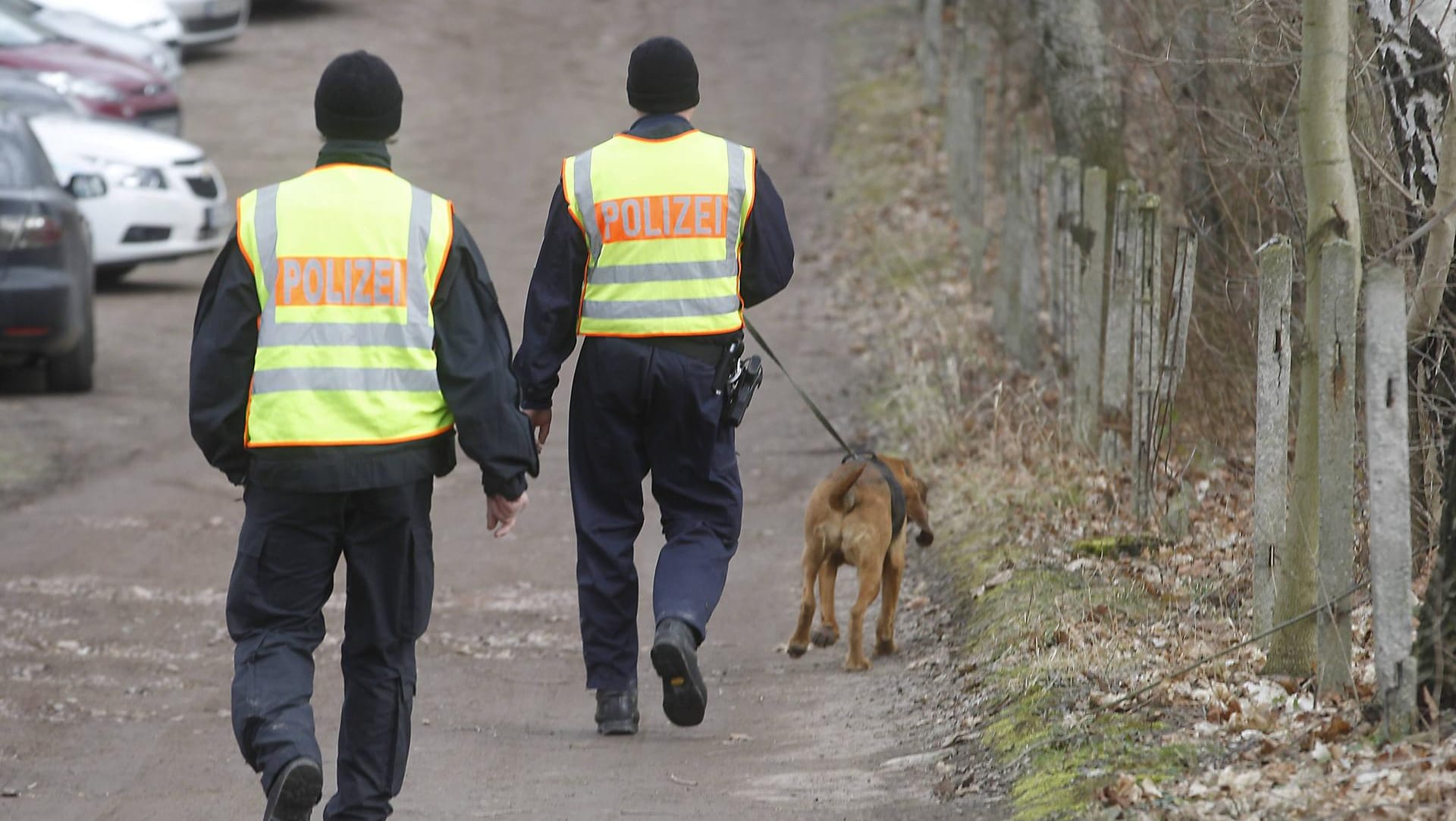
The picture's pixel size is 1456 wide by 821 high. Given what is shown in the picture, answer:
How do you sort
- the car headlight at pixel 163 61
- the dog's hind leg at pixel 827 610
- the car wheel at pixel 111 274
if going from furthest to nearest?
the car headlight at pixel 163 61, the car wheel at pixel 111 274, the dog's hind leg at pixel 827 610

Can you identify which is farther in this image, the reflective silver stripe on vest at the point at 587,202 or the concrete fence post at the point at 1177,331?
the concrete fence post at the point at 1177,331

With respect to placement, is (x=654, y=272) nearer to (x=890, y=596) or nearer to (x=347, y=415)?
(x=347, y=415)

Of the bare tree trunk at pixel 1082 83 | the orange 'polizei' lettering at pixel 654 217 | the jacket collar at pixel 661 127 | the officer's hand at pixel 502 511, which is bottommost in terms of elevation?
the officer's hand at pixel 502 511

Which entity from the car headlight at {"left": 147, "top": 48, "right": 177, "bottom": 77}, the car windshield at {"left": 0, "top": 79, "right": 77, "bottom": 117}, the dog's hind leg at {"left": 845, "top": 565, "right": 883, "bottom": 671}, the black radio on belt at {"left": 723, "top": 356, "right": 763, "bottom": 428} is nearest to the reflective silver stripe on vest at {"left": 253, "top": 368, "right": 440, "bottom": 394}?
the black radio on belt at {"left": 723, "top": 356, "right": 763, "bottom": 428}

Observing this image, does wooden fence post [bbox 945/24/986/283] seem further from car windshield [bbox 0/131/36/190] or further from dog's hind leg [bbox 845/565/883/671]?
dog's hind leg [bbox 845/565/883/671]

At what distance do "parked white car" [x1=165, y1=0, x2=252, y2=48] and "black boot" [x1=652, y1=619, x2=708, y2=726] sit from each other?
868 inches

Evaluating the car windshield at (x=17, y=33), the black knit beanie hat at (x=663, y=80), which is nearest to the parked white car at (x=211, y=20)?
the car windshield at (x=17, y=33)

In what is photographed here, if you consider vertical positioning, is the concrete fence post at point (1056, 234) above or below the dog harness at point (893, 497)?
above

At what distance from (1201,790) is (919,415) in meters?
6.22

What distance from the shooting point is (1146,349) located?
27.1 feet

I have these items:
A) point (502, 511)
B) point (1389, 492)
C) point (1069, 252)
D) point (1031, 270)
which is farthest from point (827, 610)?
point (1031, 270)

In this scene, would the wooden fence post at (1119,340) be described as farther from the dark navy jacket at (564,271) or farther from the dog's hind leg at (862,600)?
the dark navy jacket at (564,271)

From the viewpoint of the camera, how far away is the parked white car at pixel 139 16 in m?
22.4

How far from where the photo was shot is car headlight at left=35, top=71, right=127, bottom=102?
60.4 ft
